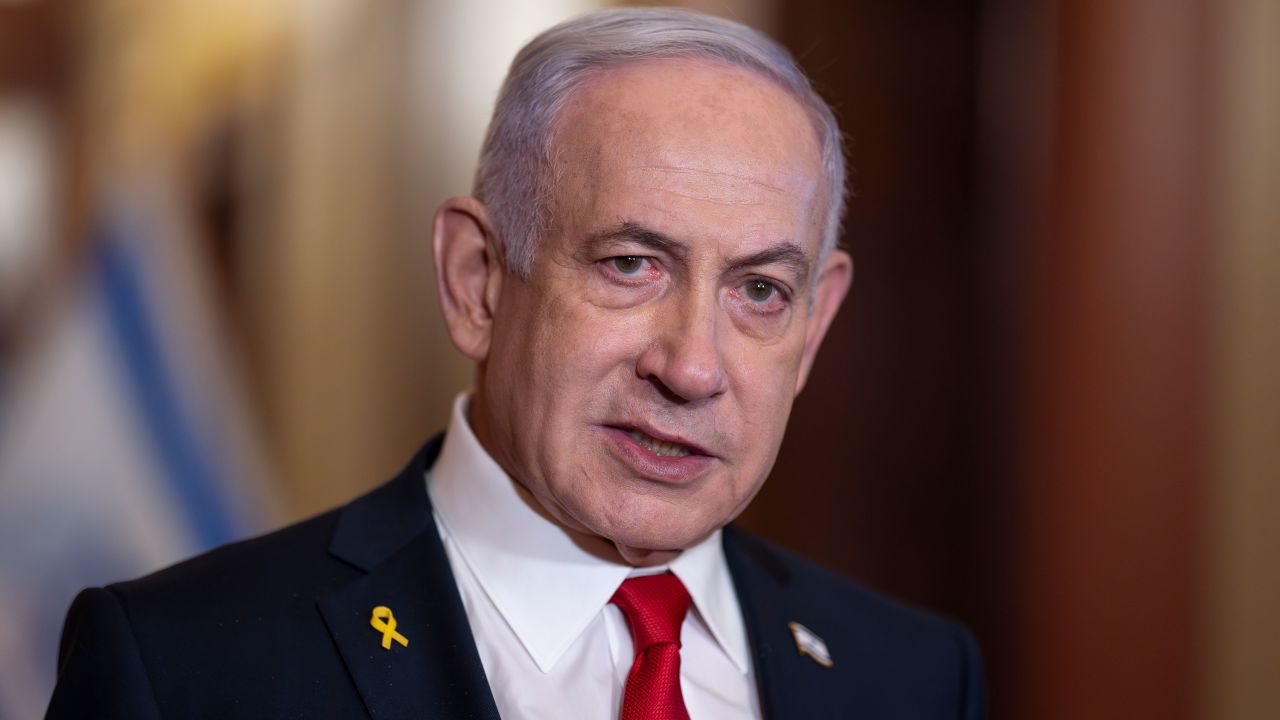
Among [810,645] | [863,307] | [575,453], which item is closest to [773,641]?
[810,645]

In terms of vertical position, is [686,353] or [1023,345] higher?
[686,353]

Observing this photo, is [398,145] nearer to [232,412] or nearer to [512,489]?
[232,412]

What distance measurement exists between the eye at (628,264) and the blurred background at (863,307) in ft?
5.61

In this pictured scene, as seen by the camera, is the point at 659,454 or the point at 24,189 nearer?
the point at 659,454

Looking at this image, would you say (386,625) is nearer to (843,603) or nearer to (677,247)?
(677,247)

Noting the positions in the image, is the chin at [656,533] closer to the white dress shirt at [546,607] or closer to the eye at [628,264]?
the white dress shirt at [546,607]

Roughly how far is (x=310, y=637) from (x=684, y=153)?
86cm

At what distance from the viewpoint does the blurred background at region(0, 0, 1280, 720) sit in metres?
3.18

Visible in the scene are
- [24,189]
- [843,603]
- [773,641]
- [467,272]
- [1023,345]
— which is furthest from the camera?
[1023,345]

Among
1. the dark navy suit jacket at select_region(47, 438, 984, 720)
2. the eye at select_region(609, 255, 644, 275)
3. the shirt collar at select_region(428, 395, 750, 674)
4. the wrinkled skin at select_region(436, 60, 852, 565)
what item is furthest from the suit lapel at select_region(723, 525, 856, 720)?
the eye at select_region(609, 255, 644, 275)

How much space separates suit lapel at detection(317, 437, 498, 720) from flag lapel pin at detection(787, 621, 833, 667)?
0.64 m

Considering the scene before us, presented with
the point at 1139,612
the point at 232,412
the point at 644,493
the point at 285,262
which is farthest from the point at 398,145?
the point at 1139,612

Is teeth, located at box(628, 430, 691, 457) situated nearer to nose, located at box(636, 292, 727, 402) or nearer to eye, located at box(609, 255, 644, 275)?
nose, located at box(636, 292, 727, 402)

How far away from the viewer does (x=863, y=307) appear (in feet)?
13.1
